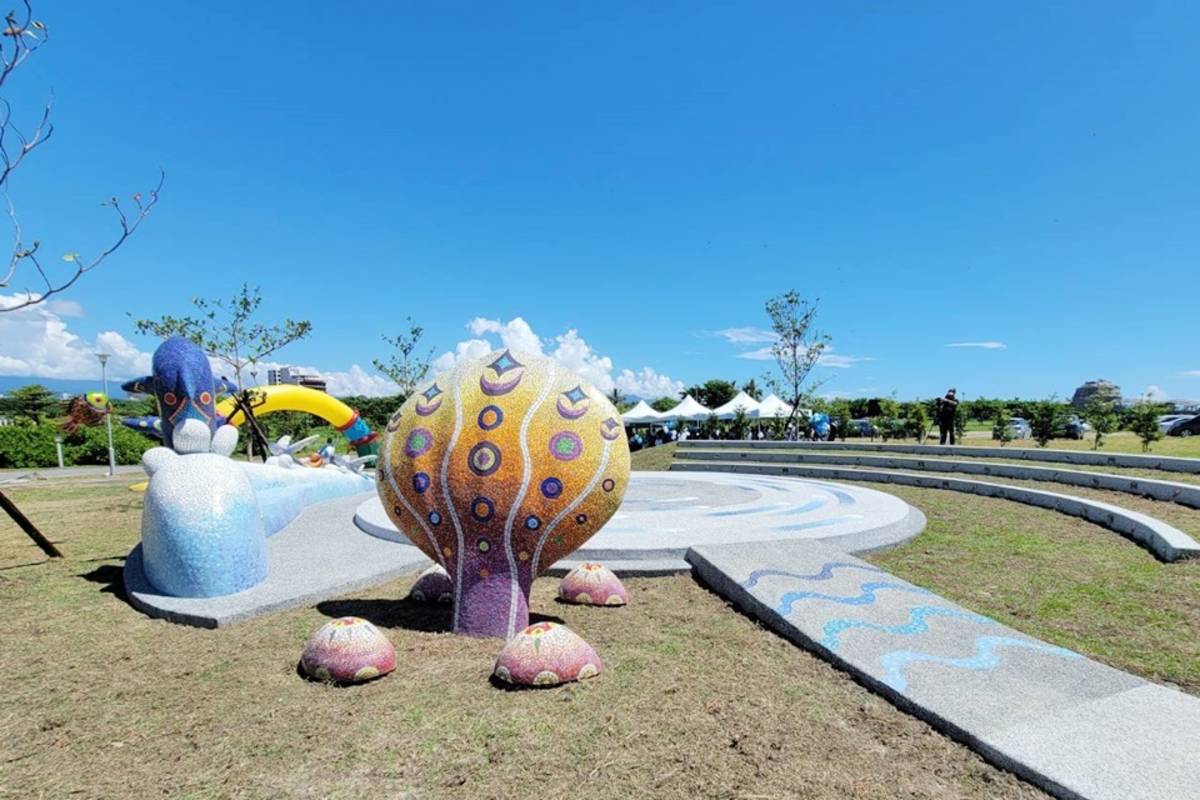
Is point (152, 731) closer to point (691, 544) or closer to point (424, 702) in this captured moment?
point (424, 702)

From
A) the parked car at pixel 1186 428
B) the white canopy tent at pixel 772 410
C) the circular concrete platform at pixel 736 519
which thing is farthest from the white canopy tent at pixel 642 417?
the parked car at pixel 1186 428

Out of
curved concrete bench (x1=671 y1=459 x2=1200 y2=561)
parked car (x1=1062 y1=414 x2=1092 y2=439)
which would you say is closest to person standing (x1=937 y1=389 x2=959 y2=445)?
curved concrete bench (x1=671 y1=459 x2=1200 y2=561)

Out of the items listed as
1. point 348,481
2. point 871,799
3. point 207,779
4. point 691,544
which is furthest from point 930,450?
point 207,779

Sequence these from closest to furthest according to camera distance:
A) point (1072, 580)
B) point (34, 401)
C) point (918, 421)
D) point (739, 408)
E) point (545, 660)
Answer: point (545, 660) < point (1072, 580) < point (918, 421) < point (739, 408) < point (34, 401)

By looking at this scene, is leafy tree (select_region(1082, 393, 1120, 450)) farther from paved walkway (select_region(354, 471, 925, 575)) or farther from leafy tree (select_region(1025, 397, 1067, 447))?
paved walkway (select_region(354, 471, 925, 575))

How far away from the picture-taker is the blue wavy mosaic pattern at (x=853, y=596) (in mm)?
5543

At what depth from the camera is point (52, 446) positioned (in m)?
29.9

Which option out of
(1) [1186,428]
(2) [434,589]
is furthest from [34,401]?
(1) [1186,428]

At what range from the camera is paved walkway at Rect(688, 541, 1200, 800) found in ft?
10.1

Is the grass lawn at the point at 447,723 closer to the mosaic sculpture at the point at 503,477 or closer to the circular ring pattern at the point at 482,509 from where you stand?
the mosaic sculpture at the point at 503,477

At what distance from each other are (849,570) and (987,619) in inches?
60.0

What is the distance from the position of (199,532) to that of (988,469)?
1521 centimetres

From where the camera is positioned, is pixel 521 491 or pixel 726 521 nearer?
pixel 521 491

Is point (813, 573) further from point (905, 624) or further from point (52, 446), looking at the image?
point (52, 446)
